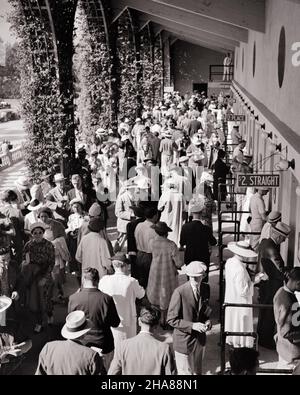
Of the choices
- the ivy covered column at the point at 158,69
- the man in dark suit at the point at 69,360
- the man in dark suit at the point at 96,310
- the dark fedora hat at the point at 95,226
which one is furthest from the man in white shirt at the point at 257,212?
the ivy covered column at the point at 158,69

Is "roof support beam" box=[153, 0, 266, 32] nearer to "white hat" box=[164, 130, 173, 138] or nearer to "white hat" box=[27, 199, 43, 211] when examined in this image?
"white hat" box=[164, 130, 173, 138]

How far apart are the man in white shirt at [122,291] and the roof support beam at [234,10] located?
674 centimetres

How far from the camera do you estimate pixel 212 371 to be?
6020mm

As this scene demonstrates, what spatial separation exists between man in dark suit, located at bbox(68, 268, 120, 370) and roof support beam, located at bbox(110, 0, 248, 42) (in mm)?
11766

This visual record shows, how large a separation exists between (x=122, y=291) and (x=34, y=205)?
107 inches

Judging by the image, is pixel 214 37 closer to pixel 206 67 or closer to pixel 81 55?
pixel 81 55

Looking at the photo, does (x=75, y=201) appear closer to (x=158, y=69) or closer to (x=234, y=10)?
(x=234, y=10)

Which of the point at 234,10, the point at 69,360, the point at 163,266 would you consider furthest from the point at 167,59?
the point at 69,360

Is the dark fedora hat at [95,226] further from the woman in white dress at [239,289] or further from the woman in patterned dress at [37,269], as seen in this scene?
the woman in white dress at [239,289]

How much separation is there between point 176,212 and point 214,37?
50.0 feet

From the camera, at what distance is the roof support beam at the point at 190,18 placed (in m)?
15.9

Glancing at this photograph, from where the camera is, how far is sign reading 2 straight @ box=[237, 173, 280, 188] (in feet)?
24.8
